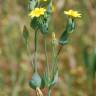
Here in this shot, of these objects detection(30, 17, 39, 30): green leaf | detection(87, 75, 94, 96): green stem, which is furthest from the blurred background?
detection(30, 17, 39, 30): green leaf

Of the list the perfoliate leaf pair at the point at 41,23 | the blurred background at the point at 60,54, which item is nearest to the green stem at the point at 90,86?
the blurred background at the point at 60,54

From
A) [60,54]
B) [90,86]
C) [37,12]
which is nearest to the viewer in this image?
[37,12]

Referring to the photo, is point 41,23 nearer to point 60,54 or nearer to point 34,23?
point 34,23

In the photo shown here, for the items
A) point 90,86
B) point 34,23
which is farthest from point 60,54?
point 34,23

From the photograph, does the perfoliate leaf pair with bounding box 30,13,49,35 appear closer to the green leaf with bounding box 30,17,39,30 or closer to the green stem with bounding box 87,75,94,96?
the green leaf with bounding box 30,17,39,30

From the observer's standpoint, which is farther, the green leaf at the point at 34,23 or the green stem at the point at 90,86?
the green stem at the point at 90,86

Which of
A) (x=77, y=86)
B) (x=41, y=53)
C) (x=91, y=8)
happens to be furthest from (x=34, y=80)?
(x=91, y=8)

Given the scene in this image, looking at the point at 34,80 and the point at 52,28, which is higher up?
the point at 34,80

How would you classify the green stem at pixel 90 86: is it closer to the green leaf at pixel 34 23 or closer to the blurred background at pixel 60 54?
the blurred background at pixel 60 54

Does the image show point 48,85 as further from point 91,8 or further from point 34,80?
point 91,8
